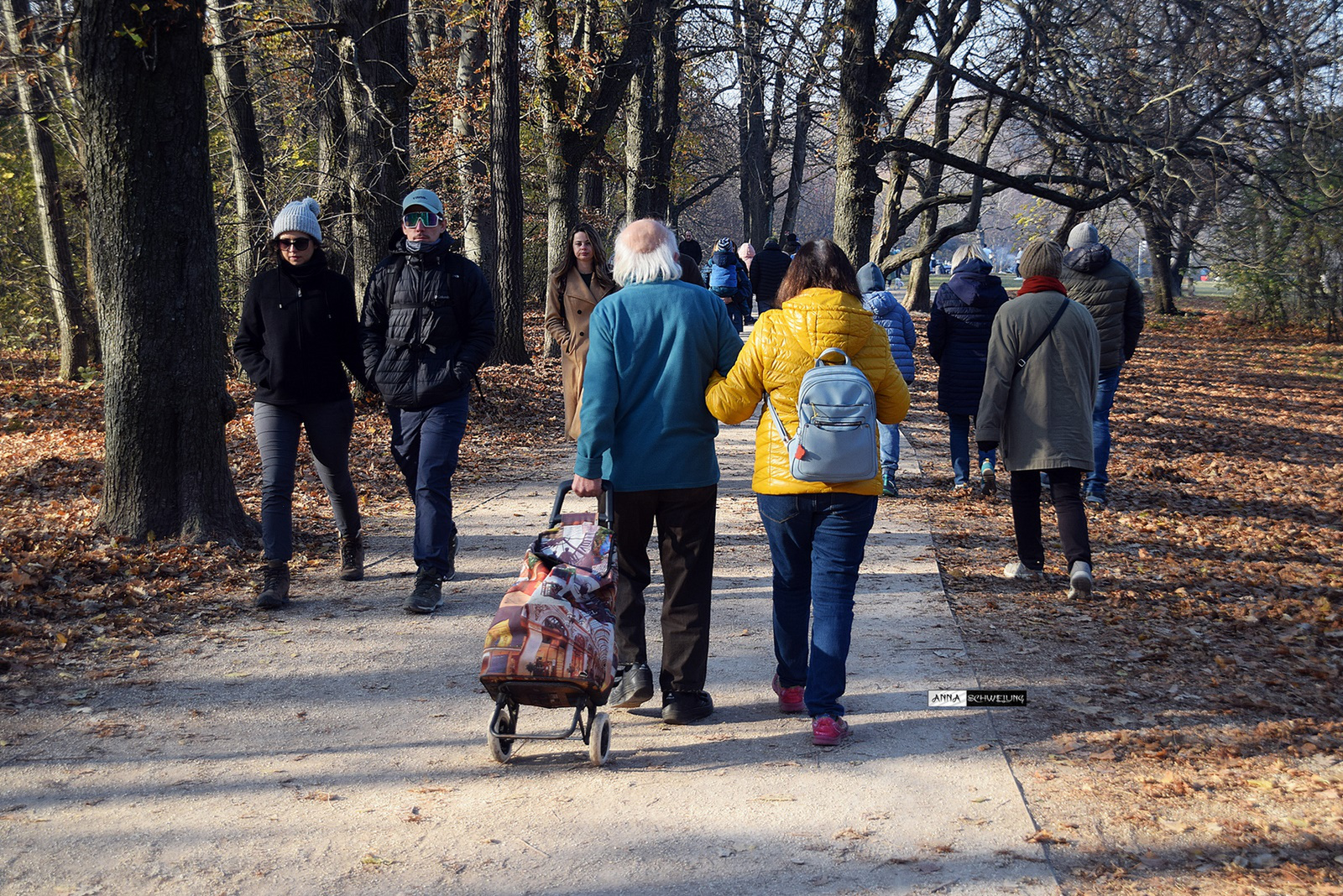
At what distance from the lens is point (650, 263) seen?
4.62 metres

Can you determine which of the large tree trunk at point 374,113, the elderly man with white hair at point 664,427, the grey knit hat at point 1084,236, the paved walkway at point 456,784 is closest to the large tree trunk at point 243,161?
the large tree trunk at point 374,113

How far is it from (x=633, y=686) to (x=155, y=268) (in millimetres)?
4288

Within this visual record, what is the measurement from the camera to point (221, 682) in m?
5.19

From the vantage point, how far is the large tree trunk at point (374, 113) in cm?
1143

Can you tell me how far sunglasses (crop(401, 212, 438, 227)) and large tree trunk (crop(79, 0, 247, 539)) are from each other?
1.73 meters

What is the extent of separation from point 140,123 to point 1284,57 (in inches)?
616

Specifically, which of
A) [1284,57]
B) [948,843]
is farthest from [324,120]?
[1284,57]

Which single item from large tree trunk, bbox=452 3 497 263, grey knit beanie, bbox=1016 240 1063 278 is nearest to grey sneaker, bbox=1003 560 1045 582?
grey knit beanie, bbox=1016 240 1063 278

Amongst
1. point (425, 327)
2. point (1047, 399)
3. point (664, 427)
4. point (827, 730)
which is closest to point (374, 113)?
point (425, 327)

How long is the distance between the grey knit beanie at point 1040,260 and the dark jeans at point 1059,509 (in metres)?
1.26

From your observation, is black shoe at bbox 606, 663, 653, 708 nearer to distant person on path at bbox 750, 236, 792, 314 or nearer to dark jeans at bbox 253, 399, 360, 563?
dark jeans at bbox 253, 399, 360, 563

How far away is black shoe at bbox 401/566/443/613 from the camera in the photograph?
243 inches

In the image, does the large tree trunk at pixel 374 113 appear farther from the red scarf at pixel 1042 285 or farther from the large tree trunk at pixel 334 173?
the red scarf at pixel 1042 285

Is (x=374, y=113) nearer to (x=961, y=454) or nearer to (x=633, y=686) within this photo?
(x=961, y=454)
